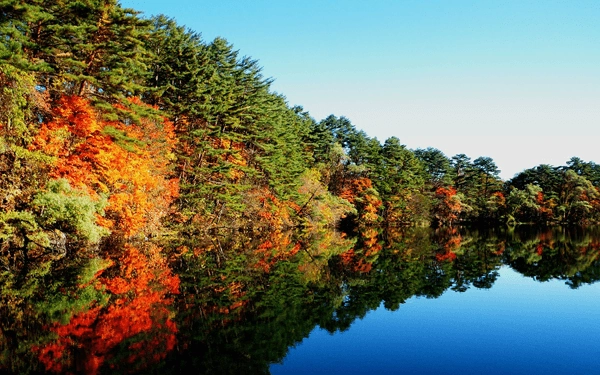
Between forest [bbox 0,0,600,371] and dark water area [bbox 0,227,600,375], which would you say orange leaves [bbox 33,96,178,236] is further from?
dark water area [bbox 0,227,600,375]

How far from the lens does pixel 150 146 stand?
29.5 meters

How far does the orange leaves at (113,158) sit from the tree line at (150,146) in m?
0.08

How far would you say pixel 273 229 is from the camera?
49.3 meters

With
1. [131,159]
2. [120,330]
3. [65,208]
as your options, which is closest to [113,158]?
[131,159]

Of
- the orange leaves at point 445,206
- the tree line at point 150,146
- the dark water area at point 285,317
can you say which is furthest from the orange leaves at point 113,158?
the orange leaves at point 445,206

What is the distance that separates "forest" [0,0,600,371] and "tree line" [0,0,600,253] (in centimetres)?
11

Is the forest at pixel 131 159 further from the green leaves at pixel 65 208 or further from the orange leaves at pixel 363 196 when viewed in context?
the orange leaves at pixel 363 196

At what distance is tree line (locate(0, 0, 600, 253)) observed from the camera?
1962 cm

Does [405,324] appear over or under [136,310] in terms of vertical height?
over

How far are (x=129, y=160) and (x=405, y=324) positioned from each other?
67.8 feet

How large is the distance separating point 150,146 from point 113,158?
5390mm

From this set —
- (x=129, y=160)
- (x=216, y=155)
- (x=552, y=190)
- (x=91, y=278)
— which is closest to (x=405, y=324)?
(x=91, y=278)

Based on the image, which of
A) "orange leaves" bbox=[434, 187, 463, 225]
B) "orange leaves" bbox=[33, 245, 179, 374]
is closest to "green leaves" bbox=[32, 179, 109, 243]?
"orange leaves" bbox=[33, 245, 179, 374]

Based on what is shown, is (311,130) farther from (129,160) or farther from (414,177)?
(129,160)
